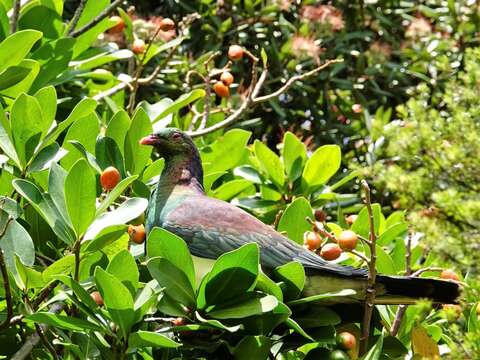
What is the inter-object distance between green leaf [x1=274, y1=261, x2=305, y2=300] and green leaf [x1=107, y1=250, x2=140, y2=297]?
1.25ft

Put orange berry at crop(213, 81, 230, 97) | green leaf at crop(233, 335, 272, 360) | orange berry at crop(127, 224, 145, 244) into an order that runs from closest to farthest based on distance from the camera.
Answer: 1. green leaf at crop(233, 335, 272, 360)
2. orange berry at crop(127, 224, 145, 244)
3. orange berry at crop(213, 81, 230, 97)

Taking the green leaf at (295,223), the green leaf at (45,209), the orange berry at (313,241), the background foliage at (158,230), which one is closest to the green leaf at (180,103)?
the background foliage at (158,230)

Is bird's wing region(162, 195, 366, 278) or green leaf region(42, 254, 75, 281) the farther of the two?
bird's wing region(162, 195, 366, 278)

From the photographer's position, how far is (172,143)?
343 centimetres

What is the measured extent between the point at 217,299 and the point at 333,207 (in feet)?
7.62

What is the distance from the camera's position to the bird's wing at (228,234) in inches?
114

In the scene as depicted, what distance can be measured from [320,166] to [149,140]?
75 cm

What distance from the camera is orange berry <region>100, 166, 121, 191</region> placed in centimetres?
292

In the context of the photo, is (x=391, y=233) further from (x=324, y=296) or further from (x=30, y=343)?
(x=30, y=343)

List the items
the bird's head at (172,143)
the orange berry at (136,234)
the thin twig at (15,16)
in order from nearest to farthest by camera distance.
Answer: the orange berry at (136,234) → the bird's head at (172,143) → the thin twig at (15,16)

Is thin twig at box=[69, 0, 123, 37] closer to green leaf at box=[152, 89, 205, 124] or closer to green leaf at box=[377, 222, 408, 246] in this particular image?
green leaf at box=[152, 89, 205, 124]

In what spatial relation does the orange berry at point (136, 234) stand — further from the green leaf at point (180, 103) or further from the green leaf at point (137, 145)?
the green leaf at point (180, 103)

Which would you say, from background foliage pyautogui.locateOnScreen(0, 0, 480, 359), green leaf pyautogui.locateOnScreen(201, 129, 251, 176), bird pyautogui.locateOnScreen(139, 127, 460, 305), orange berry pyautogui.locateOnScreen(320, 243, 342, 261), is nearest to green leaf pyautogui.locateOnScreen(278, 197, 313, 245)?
background foliage pyautogui.locateOnScreen(0, 0, 480, 359)

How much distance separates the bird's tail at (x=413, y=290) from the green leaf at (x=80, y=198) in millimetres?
805
